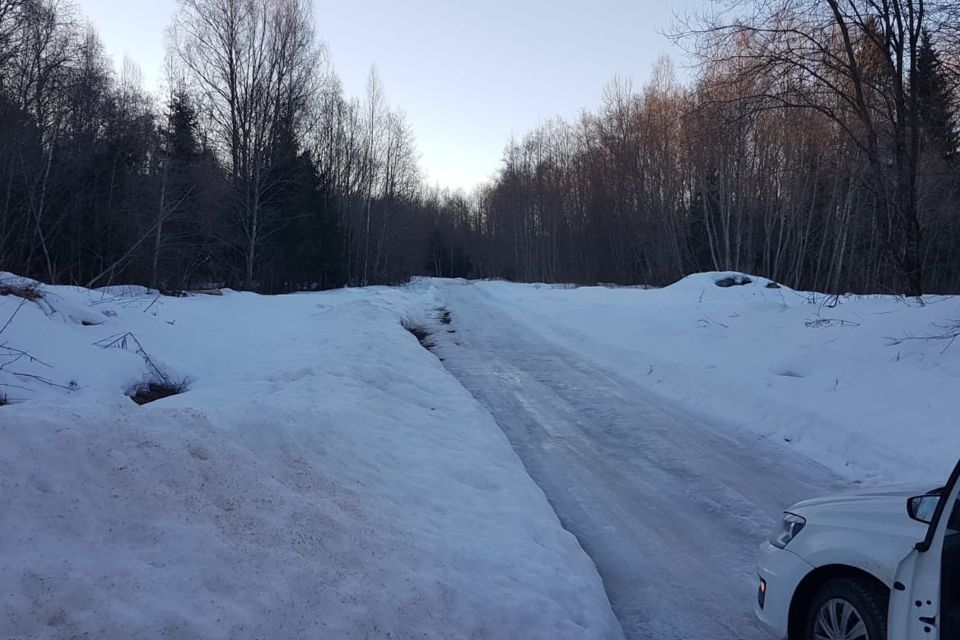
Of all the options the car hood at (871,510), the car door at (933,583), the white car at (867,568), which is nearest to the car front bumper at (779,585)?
the white car at (867,568)

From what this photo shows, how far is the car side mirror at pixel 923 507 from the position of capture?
2.82 metres

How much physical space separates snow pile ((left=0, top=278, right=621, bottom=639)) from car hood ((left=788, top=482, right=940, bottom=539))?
4.82ft

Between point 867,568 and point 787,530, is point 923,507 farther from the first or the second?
point 787,530

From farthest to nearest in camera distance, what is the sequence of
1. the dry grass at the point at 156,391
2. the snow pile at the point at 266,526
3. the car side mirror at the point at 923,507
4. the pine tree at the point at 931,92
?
the pine tree at the point at 931,92
the dry grass at the point at 156,391
the car side mirror at the point at 923,507
the snow pile at the point at 266,526

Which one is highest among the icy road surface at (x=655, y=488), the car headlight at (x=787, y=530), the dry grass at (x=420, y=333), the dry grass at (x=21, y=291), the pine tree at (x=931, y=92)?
the pine tree at (x=931, y=92)

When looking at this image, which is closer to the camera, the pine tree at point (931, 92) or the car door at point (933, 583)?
the car door at point (933, 583)

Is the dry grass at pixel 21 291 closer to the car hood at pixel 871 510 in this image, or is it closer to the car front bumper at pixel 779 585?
the car front bumper at pixel 779 585

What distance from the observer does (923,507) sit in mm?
2893

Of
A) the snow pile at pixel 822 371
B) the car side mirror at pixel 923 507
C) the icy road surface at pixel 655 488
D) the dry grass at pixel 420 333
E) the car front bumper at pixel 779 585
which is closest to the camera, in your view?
the car side mirror at pixel 923 507

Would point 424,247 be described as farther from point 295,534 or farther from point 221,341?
point 295,534

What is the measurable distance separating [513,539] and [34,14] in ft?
77.2

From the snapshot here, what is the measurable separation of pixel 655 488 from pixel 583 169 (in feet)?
173

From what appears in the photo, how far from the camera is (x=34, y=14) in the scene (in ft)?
62.5

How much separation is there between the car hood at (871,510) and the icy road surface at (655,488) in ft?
3.19
